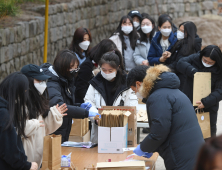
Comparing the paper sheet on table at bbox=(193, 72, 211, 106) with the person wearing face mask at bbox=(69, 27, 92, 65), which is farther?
the person wearing face mask at bbox=(69, 27, 92, 65)

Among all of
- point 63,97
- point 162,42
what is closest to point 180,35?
point 162,42

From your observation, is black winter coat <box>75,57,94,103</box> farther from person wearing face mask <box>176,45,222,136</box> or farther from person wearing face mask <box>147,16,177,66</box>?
person wearing face mask <box>147,16,177,66</box>

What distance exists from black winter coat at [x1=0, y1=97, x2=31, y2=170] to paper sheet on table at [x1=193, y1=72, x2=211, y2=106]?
7.91ft

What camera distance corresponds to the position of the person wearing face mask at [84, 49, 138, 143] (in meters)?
3.26

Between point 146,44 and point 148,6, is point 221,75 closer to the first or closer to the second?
point 146,44

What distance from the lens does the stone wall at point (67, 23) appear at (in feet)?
20.9

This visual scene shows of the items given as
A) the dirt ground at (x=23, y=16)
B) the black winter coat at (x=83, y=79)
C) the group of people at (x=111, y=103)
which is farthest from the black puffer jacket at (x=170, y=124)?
the dirt ground at (x=23, y=16)

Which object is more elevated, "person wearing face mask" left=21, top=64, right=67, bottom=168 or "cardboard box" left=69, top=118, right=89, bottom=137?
"person wearing face mask" left=21, top=64, right=67, bottom=168

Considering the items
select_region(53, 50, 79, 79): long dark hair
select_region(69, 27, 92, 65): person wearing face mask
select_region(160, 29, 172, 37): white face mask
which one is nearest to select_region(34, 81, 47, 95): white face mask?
select_region(53, 50, 79, 79): long dark hair

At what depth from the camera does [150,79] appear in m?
2.40

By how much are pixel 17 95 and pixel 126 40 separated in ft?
12.0

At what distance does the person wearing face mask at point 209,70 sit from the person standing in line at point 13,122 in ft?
7.86

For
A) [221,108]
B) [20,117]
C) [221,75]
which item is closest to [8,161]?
[20,117]

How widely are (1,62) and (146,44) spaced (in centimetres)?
265
